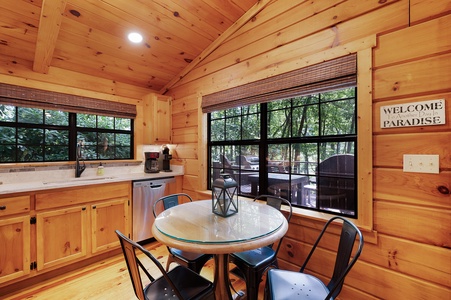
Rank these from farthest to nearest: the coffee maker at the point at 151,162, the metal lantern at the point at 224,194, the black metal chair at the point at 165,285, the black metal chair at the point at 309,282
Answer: the coffee maker at the point at 151,162 → the metal lantern at the point at 224,194 → the black metal chair at the point at 309,282 → the black metal chair at the point at 165,285

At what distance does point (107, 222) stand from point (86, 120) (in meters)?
1.47

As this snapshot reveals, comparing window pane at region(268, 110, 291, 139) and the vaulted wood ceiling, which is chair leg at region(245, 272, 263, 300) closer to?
window pane at region(268, 110, 291, 139)

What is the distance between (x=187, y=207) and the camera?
69.9 inches

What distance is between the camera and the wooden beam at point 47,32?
1.84m

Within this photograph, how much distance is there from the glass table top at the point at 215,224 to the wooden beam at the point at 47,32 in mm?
2033

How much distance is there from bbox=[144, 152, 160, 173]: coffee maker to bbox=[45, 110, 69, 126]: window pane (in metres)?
1.11

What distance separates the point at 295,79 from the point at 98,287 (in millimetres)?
2750

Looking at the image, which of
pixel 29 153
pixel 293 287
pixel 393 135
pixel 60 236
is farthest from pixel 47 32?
pixel 393 135

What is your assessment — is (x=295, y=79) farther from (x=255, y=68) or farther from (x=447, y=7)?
(x=447, y=7)

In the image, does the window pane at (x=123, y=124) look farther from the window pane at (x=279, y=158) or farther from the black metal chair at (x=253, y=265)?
the black metal chair at (x=253, y=265)

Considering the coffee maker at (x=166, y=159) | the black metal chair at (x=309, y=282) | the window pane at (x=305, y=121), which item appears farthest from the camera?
the coffee maker at (x=166, y=159)

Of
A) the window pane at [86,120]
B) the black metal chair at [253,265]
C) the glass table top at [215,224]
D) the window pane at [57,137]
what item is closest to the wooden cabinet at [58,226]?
the window pane at [57,137]

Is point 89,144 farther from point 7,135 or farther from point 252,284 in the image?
point 252,284

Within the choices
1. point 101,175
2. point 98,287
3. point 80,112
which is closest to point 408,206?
point 98,287
